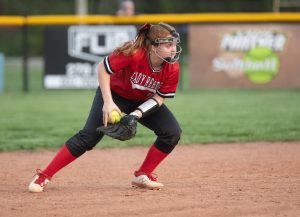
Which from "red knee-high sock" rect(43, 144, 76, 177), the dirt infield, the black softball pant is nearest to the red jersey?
the black softball pant

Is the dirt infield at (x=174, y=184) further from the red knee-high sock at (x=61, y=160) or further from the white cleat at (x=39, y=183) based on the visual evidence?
the red knee-high sock at (x=61, y=160)

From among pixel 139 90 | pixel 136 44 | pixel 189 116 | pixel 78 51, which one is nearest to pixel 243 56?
pixel 78 51

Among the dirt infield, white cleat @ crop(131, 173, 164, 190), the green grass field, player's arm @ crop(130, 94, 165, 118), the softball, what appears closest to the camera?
the dirt infield

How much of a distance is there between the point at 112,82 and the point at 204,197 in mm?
1184

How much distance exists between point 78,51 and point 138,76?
9.16 m

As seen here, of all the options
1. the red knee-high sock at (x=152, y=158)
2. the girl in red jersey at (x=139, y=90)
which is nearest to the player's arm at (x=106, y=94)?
the girl in red jersey at (x=139, y=90)

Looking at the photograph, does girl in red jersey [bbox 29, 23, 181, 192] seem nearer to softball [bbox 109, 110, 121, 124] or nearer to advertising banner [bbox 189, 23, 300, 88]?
softball [bbox 109, 110, 121, 124]

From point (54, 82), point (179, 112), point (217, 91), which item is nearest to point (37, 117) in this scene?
point (179, 112)

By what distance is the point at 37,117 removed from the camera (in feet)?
35.9

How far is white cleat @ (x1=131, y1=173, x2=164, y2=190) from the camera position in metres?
5.85

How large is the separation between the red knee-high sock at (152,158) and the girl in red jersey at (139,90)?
12 millimetres

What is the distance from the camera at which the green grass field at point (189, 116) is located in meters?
9.05

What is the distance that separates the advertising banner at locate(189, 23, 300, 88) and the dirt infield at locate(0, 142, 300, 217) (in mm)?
6323

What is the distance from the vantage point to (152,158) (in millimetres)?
5945
